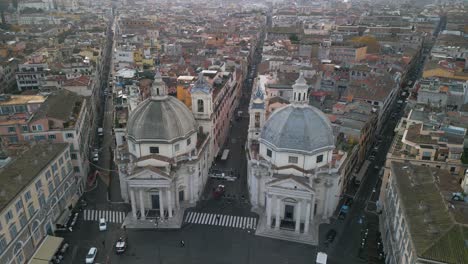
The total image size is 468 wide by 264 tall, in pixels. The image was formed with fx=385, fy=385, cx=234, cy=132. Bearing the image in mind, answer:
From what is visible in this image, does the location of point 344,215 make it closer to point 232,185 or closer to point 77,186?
point 232,185

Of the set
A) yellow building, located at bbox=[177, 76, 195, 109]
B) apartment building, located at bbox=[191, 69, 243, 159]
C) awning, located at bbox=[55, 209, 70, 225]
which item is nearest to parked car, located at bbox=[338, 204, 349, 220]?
apartment building, located at bbox=[191, 69, 243, 159]

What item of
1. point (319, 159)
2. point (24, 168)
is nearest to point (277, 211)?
point (319, 159)

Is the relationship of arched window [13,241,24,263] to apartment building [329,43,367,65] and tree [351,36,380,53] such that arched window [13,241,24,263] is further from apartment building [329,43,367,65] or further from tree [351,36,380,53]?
tree [351,36,380,53]

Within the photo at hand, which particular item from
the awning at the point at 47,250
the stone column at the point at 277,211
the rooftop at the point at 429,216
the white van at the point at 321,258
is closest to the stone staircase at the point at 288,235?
the stone column at the point at 277,211

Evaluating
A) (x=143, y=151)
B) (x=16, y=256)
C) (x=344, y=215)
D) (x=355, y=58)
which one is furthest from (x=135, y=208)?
(x=355, y=58)

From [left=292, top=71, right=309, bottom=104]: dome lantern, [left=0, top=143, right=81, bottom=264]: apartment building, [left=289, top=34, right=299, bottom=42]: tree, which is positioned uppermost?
[left=292, top=71, right=309, bottom=104]: dome lantern

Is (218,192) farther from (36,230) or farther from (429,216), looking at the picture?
(429,216)

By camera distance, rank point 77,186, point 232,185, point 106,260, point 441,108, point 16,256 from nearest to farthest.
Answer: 1. point 16,256
2. point 106,260
3. point 77,186
4. point 232,185
5. point 441,108
